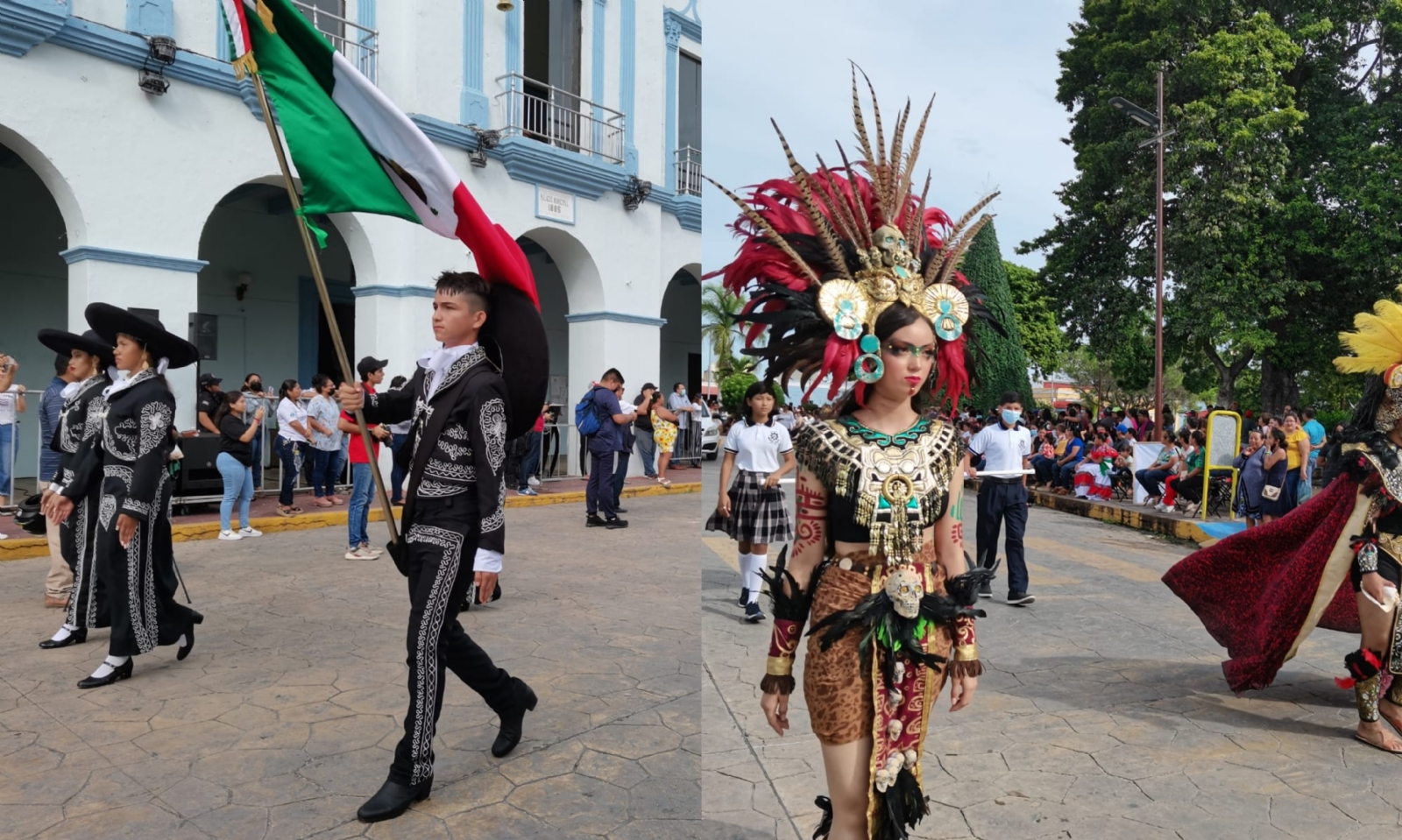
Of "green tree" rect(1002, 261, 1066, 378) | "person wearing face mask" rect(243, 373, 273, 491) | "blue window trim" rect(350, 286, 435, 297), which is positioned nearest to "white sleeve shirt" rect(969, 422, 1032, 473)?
"person wearing face mask" rect(243, 373, 273, 491)

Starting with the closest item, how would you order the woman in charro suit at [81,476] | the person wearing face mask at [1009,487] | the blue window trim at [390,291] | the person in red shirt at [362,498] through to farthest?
the woman in charro suit at [81,476], the person wearing face mask at [1009,487], the person in red shirt at [362,498], the blue window trim at [390,291]

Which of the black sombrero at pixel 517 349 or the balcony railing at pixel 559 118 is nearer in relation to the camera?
the black sombrero at pixel 517 349

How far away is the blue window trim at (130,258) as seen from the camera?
36.0 feet

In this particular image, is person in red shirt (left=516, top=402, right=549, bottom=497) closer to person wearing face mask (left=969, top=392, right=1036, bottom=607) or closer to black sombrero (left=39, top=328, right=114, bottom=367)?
person wearing face mask (left=969, top=392, right=1036, bottom=607)

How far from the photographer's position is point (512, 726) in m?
4.25

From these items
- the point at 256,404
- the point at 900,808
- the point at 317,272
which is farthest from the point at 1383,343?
the point at 256,404

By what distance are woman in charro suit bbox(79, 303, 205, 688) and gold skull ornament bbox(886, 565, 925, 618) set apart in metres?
4.17

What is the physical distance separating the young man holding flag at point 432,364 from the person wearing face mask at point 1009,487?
15.1 ft

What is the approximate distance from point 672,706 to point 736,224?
8.49 ft

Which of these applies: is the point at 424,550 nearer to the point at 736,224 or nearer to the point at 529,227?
the point at 736,224

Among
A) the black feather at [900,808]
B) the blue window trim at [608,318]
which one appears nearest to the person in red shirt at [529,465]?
the blue window trim at [608,318]

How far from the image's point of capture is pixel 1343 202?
72.0 feet

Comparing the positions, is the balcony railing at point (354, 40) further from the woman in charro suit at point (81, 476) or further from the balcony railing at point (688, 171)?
the woman in charro suit at point (81, 476)

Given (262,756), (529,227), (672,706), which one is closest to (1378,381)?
(672,706)
